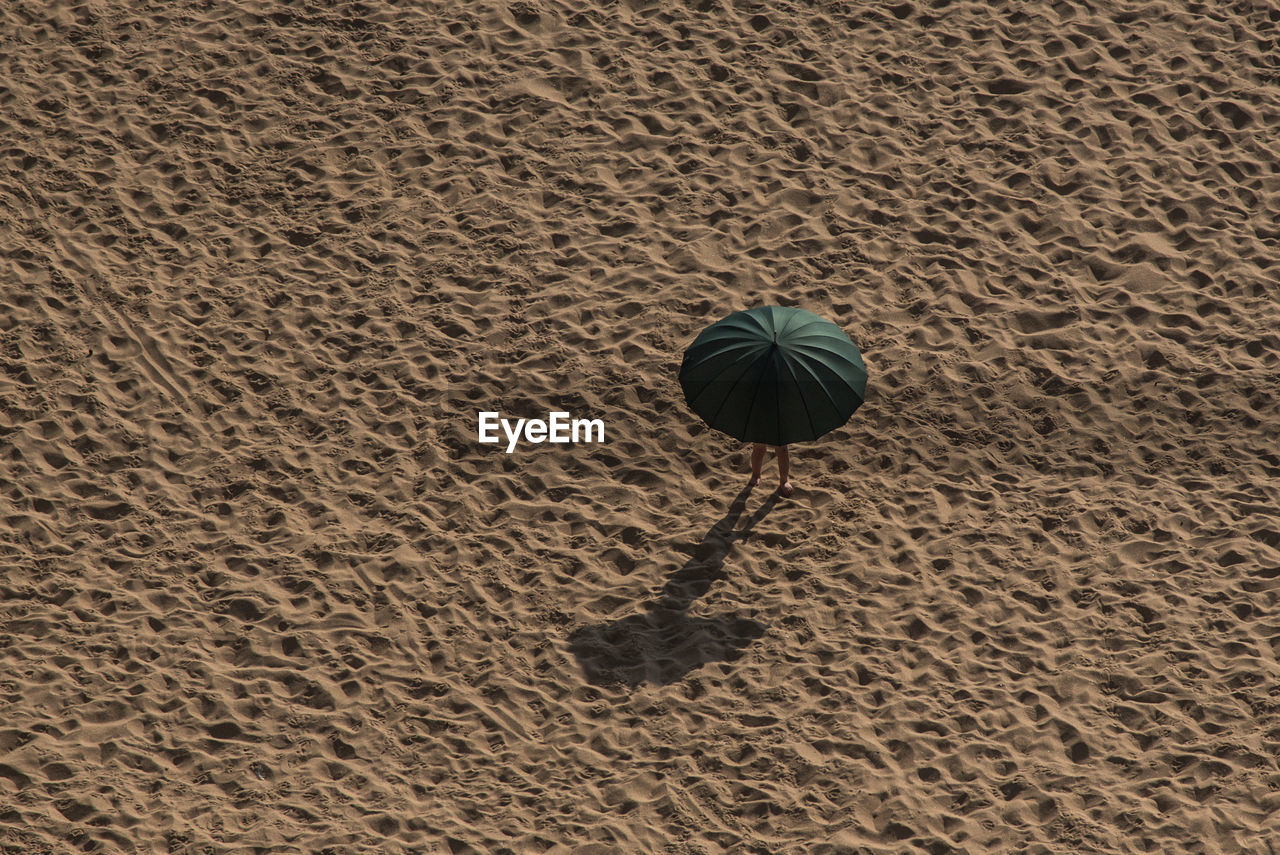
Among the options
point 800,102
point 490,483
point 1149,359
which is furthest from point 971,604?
point 800,102

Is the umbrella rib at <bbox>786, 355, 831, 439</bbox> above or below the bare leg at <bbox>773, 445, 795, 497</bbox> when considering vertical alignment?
above

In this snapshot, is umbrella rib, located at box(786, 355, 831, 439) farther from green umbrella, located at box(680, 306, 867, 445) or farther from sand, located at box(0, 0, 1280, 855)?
sand, located at box(0, 0, 1280, 855)

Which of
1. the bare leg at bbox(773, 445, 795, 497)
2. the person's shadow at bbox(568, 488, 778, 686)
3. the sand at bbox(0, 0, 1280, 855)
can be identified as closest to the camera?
the sand at bbox(0, 0, 1280, 855)

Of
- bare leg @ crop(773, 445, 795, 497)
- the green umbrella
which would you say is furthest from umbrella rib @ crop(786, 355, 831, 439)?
bare leg @ crop(773, 445, 795, 497)

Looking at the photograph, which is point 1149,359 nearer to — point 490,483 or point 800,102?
point 800,102

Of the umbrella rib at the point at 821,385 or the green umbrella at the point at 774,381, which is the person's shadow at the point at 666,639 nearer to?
the green umbrella at the point at 774,381
